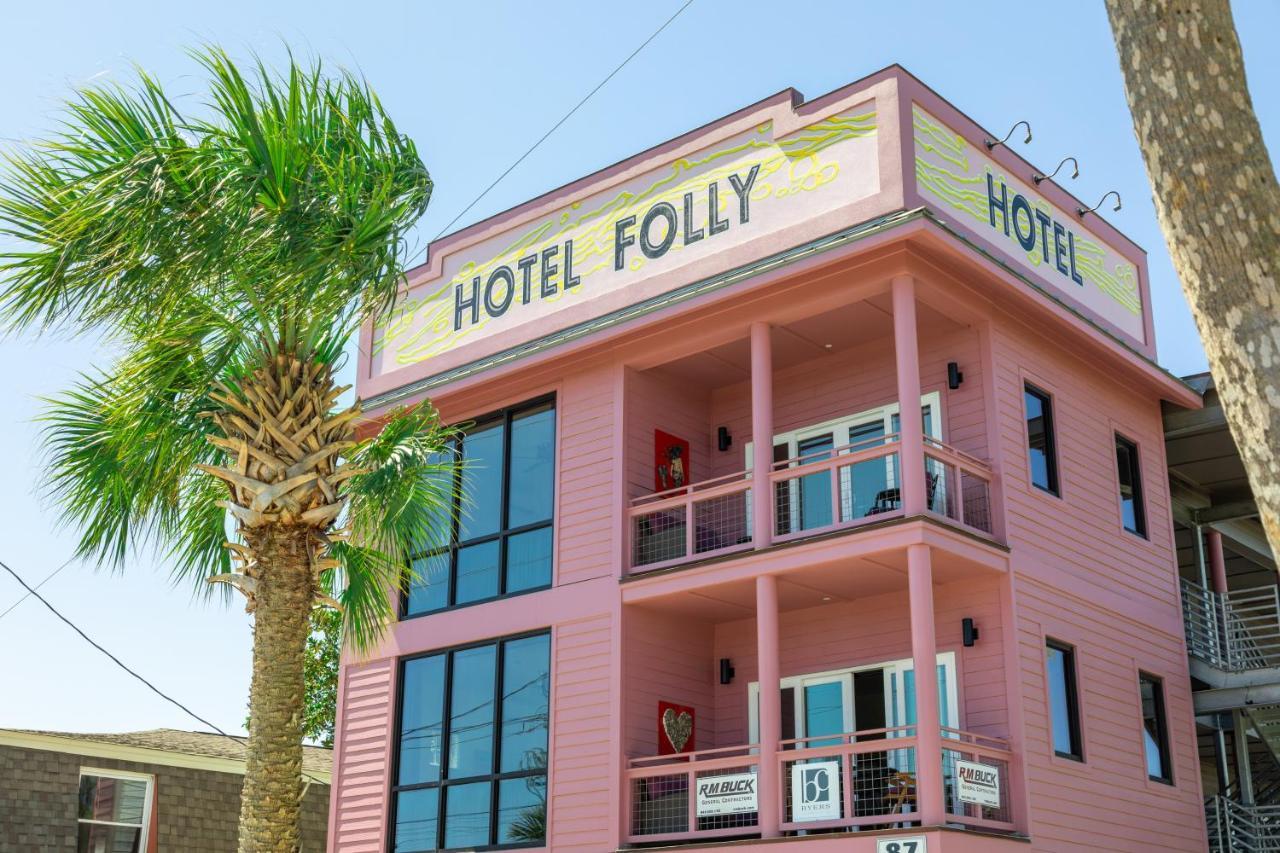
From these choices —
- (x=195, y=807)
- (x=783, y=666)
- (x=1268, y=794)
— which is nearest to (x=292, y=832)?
(x=783, y=666)

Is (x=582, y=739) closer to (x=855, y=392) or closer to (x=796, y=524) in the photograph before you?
(x=796, y=524)

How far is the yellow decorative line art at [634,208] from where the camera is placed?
16781mm

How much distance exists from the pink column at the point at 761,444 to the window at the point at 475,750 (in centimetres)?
329

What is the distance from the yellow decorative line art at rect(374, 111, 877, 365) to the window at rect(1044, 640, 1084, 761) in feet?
19.1

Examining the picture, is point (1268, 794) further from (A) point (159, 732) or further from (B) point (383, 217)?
(A) point (159, 732)

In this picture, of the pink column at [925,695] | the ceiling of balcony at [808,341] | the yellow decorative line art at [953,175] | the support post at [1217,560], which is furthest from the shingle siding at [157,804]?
the support post at [1217,560]

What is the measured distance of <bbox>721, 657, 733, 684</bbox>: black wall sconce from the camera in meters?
18.3

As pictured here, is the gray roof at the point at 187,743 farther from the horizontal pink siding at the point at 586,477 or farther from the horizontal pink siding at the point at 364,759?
the horizontal pink siding at the point at 586,477

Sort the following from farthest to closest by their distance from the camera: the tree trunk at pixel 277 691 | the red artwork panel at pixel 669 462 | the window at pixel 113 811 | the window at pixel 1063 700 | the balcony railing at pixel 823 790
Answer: the window at pixel 113 811 → the red artwork panel at pixel 669 462 → the window at pixel 1063 700 → the balcony railing at pixel 823 790 → the tree trunk at pixel 277 691

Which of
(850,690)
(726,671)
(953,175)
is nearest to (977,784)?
(850,690)

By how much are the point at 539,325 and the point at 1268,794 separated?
38.5 feet

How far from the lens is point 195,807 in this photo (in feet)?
77.0

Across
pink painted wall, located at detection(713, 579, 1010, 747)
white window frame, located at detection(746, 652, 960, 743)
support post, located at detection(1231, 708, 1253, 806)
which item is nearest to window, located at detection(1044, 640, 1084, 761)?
pink painted wall, located at detection(713, 579, 1010, 747)

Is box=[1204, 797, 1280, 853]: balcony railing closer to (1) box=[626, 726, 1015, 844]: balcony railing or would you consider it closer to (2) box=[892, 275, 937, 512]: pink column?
(1) box=[626, 726, 1015, 844]: balcony railing
